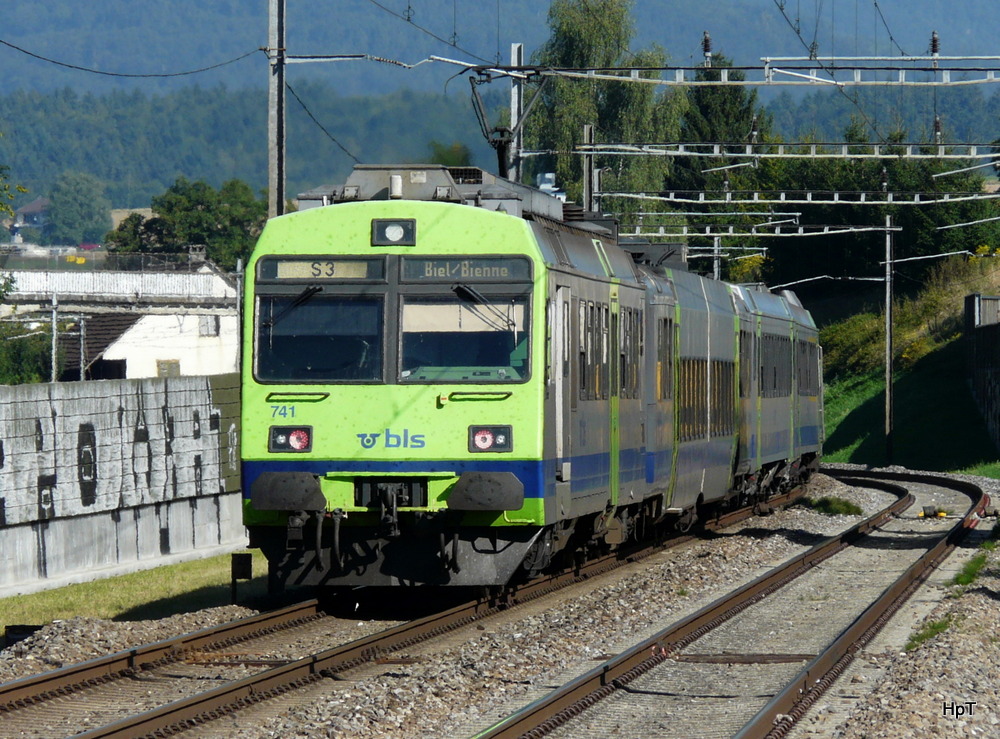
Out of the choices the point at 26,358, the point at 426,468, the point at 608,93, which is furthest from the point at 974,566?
the point at 26,358

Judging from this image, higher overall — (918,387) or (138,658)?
(918,387)

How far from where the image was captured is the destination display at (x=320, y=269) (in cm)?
1266

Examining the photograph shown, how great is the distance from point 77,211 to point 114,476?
165m

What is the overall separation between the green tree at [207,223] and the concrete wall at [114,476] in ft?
253

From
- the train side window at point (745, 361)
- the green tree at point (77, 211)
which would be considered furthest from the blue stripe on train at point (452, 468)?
the green tree at point (77, 211)

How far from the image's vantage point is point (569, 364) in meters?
13.3

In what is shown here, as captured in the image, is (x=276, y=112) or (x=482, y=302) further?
(x=276, y=112)

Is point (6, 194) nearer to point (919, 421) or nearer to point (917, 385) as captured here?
point (919, 421)

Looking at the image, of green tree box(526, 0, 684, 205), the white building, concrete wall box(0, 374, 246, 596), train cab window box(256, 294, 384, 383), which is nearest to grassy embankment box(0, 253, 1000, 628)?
concrete wall box(0, 374, 246, 596)

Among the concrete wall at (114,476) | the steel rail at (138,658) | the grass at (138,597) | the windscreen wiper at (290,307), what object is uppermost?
the windscreen wiper at (290,307)

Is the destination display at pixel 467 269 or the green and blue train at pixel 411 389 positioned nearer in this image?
the green and blue train at pixel 411 389

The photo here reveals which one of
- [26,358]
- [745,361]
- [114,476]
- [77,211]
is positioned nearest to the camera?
[114,476]

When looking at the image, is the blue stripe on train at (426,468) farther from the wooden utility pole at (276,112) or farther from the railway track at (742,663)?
the wooden utility pole at (276,112)

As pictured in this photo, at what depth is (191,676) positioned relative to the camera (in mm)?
10484
